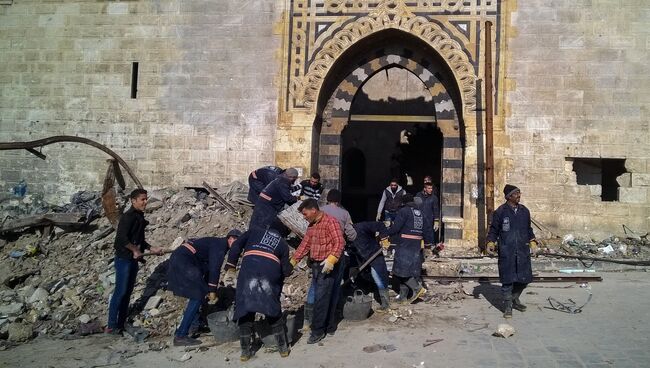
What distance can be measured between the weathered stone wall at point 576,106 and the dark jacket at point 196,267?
5.88 metres

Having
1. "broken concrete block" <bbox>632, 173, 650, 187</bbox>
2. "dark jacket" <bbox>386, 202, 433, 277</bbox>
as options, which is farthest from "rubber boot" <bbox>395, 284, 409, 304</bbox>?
"broken concrete block" <bbox>632, 173, 650, 187</bbox>

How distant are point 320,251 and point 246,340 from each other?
3.79 ft

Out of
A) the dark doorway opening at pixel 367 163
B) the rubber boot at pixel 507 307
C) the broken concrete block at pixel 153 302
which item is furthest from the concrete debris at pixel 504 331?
the dark doorway opening at pixel 367 163

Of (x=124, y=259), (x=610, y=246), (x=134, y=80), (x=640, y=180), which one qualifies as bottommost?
(x=124, y=259)

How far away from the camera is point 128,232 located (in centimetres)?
567

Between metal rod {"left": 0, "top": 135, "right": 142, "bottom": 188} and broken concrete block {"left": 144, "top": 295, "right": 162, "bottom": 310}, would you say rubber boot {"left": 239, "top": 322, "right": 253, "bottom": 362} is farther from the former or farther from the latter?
metal rod {"left": 0, "top": 135, "right": 142, "bottom": 188}

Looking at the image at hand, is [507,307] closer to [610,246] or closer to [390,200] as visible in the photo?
[390,200]

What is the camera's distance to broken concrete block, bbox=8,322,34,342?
5.74m

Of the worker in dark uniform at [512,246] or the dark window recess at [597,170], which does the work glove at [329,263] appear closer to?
the worker in dark uniform at [512,246]

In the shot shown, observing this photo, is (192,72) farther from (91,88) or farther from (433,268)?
(433,268)

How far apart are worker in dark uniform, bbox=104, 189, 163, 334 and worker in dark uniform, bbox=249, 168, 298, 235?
1.80 m

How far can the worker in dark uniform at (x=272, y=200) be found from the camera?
7.17 m

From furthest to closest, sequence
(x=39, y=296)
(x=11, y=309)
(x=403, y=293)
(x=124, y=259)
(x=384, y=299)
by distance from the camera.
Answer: (x=39, y=296) < (x=403, y=293) < (x=11, y=309) < (x=384, y=299) < (x=124, y=259)

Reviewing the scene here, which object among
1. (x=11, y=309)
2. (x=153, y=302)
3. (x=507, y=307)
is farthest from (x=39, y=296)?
(x=507, y=307)
